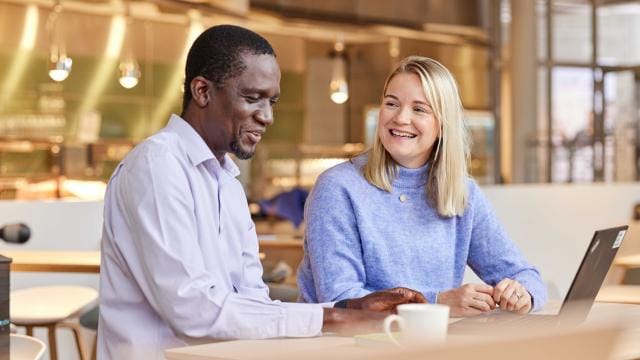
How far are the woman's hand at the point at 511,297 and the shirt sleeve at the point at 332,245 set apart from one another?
0.30 meters

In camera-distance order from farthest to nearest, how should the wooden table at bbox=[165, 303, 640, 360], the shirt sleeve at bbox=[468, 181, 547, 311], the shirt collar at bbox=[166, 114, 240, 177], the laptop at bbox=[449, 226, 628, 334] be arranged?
1. the shirt sleeve at bbox=[468, 181, 547, 311]
2. the laptop at bbox=[449, 226, 628, 334]
3. the shirt collar at bbox=[166, 114, 240, 177]
4. the wooden table at bbox=[165, 303, 640, 360]

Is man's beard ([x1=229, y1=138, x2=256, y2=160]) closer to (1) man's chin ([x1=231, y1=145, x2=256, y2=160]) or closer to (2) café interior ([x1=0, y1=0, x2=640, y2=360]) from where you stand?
(1) man's chin ([x1=231, y1=145, x2=256, y2=160])

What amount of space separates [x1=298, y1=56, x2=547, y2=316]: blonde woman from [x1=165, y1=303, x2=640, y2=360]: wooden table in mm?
302

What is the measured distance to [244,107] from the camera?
2.14 m

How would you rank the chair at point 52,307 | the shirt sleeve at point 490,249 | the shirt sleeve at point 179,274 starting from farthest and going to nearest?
1. the chair at point 52,307
2. the shirt sleeve at point 490,249
3. the shirt sleeve at point 179,274

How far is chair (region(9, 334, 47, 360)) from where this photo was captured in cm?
247

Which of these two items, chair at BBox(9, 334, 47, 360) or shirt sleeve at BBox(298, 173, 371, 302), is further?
shirt sleeve at BBox(298, 173, 371, 302)

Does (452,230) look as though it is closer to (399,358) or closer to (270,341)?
(270,341)

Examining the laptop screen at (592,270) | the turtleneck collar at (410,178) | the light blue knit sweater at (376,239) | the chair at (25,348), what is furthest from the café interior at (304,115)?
the turtleneck collar at (410,178)

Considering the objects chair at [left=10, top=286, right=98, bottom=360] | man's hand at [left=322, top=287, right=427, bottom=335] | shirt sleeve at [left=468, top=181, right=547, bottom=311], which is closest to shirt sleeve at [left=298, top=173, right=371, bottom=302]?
shirt sleeve at [left=468, top=181, right=547, bottom=311]

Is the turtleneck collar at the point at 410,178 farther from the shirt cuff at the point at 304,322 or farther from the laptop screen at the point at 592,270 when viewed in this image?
the shirt cuff at the point at 304,322

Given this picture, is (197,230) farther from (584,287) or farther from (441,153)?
(441,153)

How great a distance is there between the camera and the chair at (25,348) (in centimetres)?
247

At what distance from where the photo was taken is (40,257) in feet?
14.2
